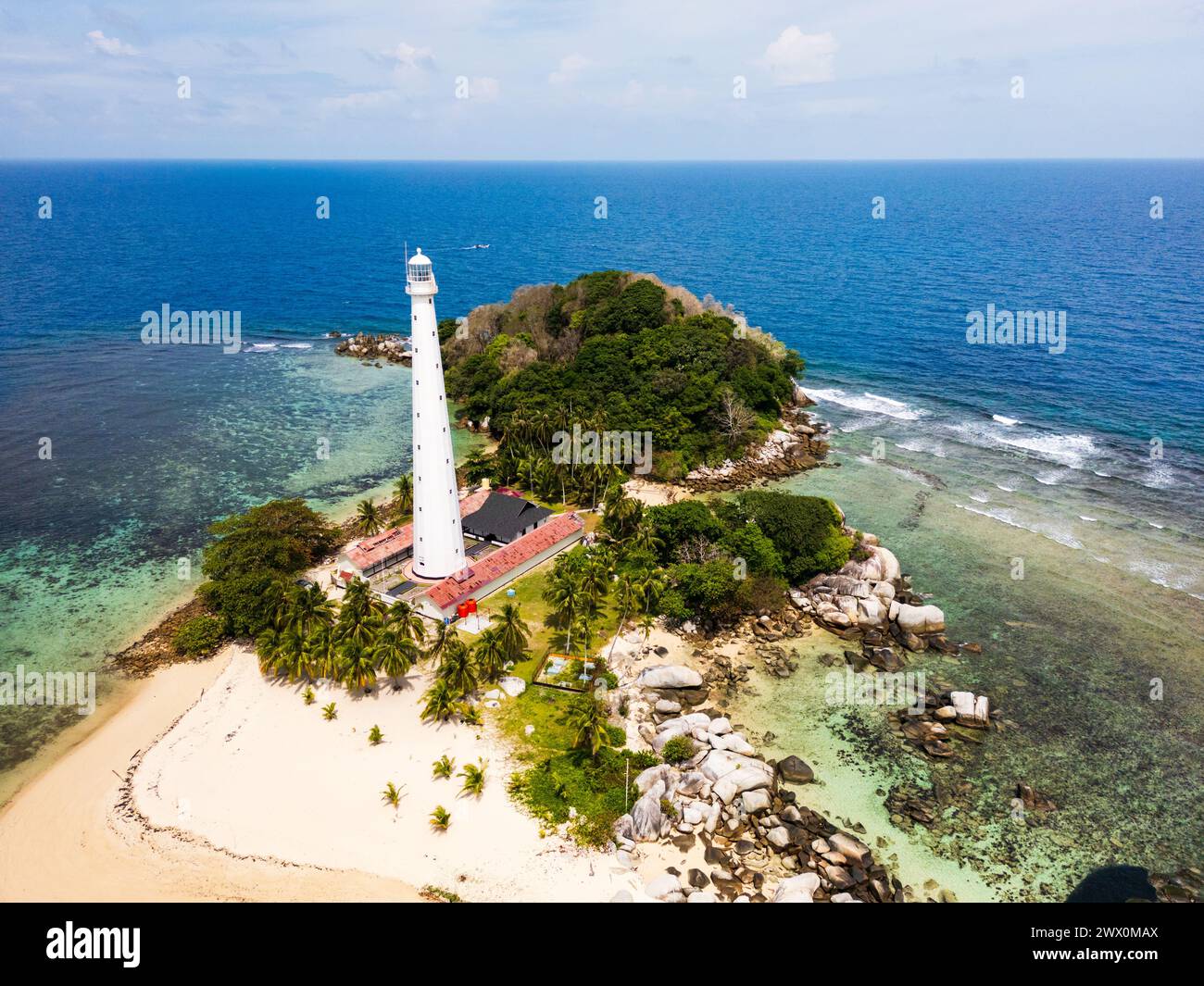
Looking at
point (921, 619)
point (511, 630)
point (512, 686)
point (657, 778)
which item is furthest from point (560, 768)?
point (921, 619)

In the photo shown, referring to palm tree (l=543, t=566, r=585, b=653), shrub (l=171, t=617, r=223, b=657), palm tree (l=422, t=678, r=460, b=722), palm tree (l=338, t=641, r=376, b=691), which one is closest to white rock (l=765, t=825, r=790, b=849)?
Result: palm tree (l=543, t=566, r=585, b=653)

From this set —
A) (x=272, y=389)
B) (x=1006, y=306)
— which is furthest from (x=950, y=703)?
(x=1006, y=306)

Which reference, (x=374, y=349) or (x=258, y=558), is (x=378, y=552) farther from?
(x=374, y=349)

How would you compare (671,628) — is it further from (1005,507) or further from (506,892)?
(1005,507)

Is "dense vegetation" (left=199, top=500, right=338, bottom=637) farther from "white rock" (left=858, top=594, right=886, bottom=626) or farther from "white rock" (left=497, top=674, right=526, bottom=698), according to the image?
"white rock" (left=858, top=594, right=886, bottom=626)

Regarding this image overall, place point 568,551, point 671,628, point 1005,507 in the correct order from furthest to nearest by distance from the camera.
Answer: point 1005,507 < point 568,551 < point 671,628

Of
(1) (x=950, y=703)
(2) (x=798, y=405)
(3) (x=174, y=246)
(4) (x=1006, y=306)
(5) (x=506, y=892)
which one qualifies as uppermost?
(3) (x=174, y=246)

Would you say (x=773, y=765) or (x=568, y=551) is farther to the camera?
(x=568, y=551)

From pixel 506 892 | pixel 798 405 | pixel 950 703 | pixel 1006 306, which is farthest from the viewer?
pixel 1006 306
